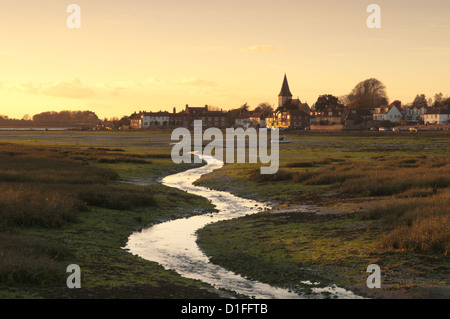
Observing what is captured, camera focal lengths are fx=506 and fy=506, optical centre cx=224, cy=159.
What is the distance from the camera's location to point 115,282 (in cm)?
1645

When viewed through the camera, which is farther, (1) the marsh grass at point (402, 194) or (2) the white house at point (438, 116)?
(2) the white house at point (438, 116)

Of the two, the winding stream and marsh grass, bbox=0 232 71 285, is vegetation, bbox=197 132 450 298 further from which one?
marsh grass, bbox=0 232 71 285

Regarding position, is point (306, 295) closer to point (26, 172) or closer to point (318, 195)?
point (318, 195)

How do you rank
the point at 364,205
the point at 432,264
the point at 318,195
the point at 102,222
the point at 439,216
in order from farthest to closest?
1. the point at 318,195
2. the point at 364,205
3. the point at 102,222
4. the point at 439,216
5. the point at 432,264

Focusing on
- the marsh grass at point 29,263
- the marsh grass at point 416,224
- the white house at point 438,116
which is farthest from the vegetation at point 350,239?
the white house at point 438,116

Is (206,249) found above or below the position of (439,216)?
below

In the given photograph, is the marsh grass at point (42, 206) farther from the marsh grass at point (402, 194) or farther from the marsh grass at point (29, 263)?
the marsh grass at point (402, 194)

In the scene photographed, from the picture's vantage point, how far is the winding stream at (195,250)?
1691 centimetres

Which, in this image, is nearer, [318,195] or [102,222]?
[102,222]

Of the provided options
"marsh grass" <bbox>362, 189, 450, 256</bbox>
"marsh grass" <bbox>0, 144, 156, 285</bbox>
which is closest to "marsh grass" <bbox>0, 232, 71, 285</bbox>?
"marsh grass" <bbox>0, 144, 156, 285</bbox>

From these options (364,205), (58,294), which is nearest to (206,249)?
(58,294)

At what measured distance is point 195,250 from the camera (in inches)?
908

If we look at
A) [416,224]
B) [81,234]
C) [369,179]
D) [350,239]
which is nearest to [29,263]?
[81,234]

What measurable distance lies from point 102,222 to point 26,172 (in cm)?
1798
